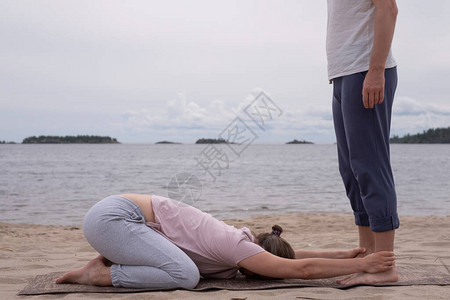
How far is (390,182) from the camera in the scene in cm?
252

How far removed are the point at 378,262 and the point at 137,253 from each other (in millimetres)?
1388

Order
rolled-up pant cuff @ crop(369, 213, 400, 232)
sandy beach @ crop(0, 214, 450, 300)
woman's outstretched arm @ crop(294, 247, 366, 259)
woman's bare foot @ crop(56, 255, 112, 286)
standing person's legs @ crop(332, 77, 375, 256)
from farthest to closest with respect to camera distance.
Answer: woman's outstretched arm @ crop(294, 247, 366, 259), standing person's legs @ crop(332, 77, 375, 256), woman's bare foot @ crop(56, 255, 112, 286), rolled-up pant cuff @ crop(369, 213, 400, 232), sandy beach @ crop(0, 214, 450, 300)

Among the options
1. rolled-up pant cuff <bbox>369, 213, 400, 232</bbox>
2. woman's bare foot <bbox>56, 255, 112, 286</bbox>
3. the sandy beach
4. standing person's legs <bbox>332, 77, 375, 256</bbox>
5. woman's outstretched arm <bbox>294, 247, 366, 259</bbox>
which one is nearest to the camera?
the sandy beach

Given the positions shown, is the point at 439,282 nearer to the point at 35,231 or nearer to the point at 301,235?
the point at 301,235

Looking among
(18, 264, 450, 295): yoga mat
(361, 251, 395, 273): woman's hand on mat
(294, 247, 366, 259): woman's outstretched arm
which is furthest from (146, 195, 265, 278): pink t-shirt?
(361, 251, 395, 273): woman's hand on mat

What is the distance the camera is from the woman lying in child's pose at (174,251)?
2486 millimetres

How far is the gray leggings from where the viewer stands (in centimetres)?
251

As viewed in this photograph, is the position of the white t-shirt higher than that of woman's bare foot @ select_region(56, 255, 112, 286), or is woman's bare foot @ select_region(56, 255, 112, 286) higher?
the white t-shirt

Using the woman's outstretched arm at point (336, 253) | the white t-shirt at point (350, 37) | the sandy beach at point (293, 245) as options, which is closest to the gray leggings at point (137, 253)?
the sandy beach at point (293, 245)

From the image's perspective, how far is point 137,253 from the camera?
2.53 metres

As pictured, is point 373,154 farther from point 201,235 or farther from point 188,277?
point 188,277

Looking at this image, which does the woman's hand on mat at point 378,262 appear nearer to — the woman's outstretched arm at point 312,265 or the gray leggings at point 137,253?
the woman's outstretched arm at point 312,265

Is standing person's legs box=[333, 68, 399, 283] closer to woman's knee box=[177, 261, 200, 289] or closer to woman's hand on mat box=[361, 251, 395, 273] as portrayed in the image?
woman's hand on mat box=[361, 251, 395, 273]

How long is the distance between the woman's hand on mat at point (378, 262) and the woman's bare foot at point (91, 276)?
151cm
